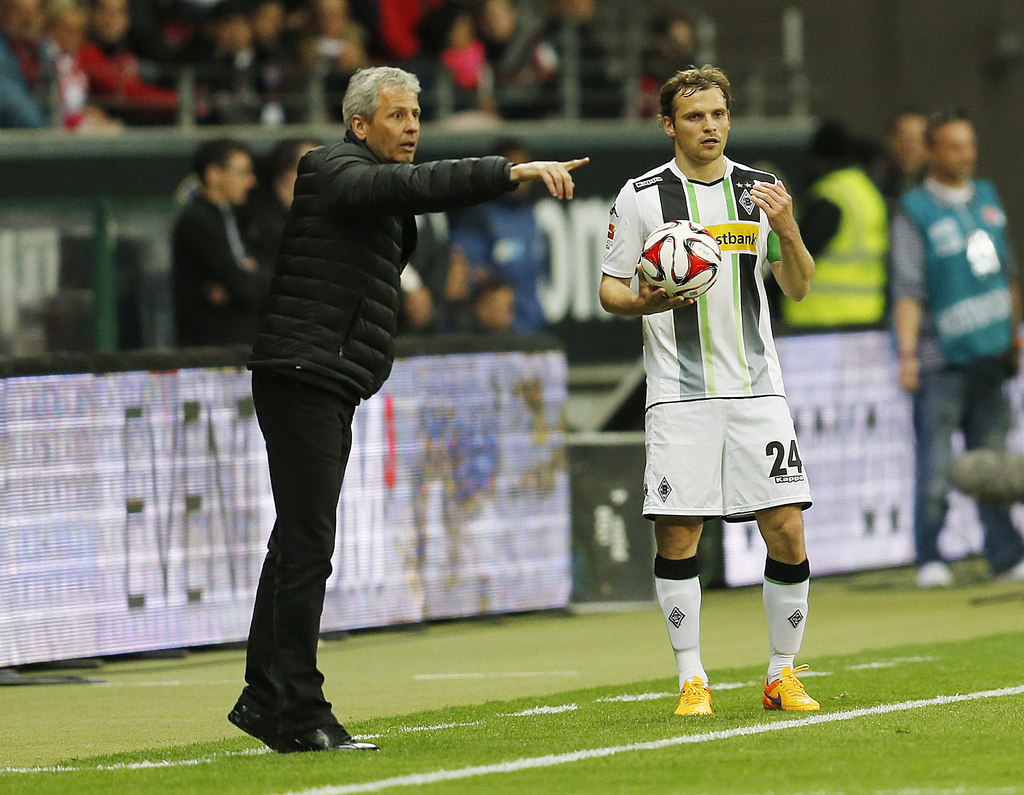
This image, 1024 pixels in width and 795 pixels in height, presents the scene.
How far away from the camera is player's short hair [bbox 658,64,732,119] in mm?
7637

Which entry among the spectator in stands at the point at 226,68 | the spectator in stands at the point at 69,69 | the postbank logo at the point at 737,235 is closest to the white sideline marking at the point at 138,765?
the postbank logo at the point at 737,235

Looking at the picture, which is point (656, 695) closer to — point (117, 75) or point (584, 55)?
point (117, 75)

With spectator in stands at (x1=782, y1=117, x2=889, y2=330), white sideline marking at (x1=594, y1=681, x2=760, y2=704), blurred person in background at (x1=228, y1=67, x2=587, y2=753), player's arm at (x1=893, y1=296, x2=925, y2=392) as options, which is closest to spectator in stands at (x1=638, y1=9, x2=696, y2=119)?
spectator in stands at (x1=782, y1=117, x2=889, y2=330)

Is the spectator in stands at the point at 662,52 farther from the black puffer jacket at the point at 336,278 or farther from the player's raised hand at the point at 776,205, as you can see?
the black puffer jacket at the point at 336,278

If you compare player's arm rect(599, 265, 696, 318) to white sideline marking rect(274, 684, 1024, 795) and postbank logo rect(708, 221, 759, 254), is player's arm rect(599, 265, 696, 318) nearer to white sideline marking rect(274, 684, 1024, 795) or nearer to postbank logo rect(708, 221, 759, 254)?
postbank logo rect(708, 221, 759, 254)

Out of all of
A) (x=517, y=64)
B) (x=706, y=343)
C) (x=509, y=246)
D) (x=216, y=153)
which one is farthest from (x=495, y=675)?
(x=517, y=64)

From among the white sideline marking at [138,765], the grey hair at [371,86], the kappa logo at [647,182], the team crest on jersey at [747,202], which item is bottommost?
the white sideline marking at [138,765]

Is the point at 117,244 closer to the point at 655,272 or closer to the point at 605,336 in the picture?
the point at 605,336

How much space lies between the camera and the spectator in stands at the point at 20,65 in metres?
15.6

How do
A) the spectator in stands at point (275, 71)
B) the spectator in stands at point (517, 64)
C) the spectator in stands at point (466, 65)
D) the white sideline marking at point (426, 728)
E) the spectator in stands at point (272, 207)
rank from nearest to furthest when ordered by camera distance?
the white sideline marking at point (426, 728)
the spectator in stands at point (272, 207)
the spectator in stands at point (275, 71)
the spectator in stands at point (466, 65)
the spectator in stands at point (517, 64)

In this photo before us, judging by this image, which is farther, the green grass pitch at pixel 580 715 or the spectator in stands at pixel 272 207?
the spectator in stands at pixel 272 207

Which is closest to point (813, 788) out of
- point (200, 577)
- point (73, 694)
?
point (73, 694)

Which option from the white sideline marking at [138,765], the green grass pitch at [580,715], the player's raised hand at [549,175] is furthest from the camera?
the white sideline marking at [138,765]

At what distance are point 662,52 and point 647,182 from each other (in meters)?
12.0
